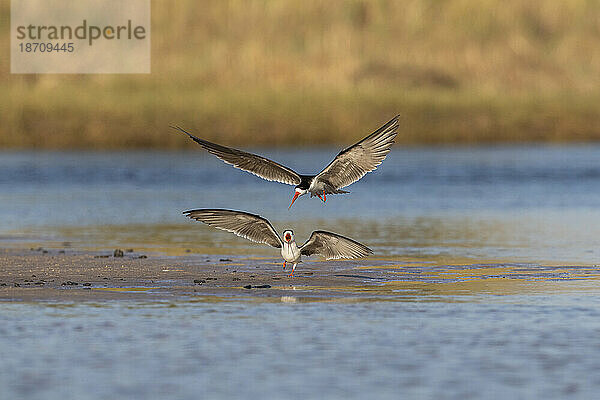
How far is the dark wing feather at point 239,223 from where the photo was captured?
16.8 meters

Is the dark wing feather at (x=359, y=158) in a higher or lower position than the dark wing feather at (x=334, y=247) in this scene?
higher

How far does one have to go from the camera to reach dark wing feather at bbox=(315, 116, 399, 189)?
1655 cm

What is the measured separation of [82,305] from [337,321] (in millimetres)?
2837

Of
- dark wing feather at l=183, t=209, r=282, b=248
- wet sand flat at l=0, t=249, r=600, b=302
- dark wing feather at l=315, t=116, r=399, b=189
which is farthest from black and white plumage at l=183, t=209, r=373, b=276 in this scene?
dark wing feather at l=315, t=116, r=399, b=189

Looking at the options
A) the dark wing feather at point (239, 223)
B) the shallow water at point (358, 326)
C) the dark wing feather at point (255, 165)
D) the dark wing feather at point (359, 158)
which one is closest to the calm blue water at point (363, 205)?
the shallow water at point (358, 326)

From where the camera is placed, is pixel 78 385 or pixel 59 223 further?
pixel 59 223

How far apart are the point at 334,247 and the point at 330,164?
1002mm

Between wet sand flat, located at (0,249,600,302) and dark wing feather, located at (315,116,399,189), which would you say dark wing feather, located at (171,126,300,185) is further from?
wet sand flat, located at (0,249,600,302)

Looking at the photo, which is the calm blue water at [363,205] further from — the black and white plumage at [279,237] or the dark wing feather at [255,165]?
the dark wing feather at [255,165]

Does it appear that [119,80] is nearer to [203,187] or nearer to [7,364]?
[203,187]

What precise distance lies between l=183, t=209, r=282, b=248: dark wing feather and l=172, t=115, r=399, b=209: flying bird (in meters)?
0.52

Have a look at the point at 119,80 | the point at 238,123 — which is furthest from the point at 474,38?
the point at 238,123

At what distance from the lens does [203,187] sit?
1673 inches

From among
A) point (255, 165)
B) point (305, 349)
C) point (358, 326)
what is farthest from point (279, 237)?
point (305, 349)
